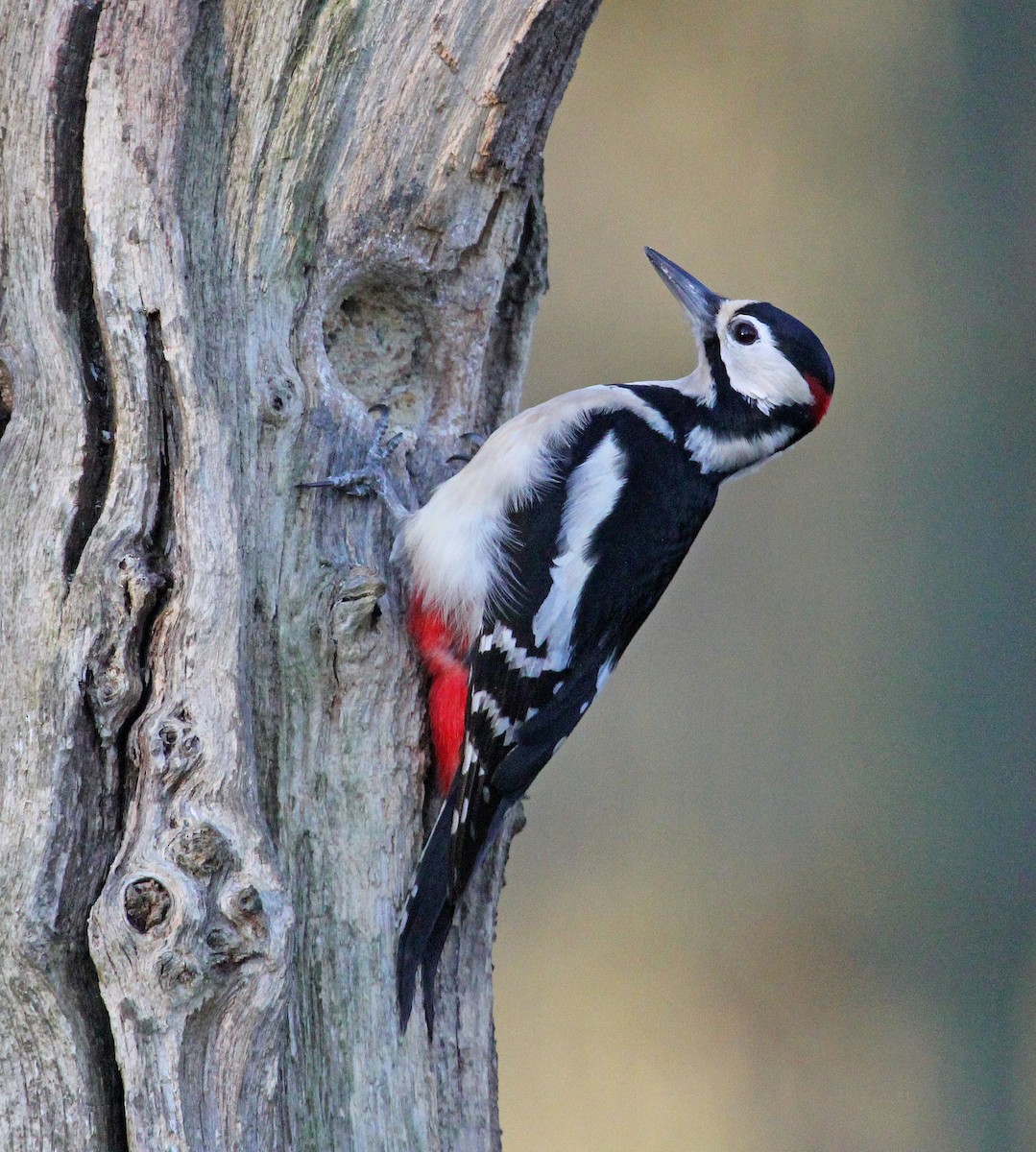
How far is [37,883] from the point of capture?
170cm

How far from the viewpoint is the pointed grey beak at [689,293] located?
109 inches

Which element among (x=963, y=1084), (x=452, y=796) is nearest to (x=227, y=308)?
(x=452, y=796)

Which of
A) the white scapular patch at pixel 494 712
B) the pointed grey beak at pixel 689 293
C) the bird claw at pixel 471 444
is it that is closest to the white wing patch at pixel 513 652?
the white scapular patch at pixel 494 712

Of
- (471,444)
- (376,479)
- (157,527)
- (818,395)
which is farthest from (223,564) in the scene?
(818,395)

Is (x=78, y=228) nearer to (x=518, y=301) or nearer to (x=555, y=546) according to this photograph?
(x=518, y=301)

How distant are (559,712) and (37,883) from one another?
0.97m

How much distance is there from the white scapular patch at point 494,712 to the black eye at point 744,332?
37.3 inches

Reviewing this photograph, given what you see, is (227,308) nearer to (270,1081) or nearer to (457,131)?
(457,131)

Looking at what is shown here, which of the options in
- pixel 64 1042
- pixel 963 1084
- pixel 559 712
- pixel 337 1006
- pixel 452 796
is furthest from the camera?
pixel 963 1084

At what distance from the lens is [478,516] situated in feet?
7.82

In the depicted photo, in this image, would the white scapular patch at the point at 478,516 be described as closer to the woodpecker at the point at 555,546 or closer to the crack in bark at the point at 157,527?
the woodpecker at the point at 555,546

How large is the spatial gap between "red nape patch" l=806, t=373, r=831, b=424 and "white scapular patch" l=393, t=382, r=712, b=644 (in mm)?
464

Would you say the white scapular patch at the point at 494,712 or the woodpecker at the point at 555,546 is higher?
the woodpecker at the point at 555,546

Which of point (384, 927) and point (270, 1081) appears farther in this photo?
point (384, 927)
